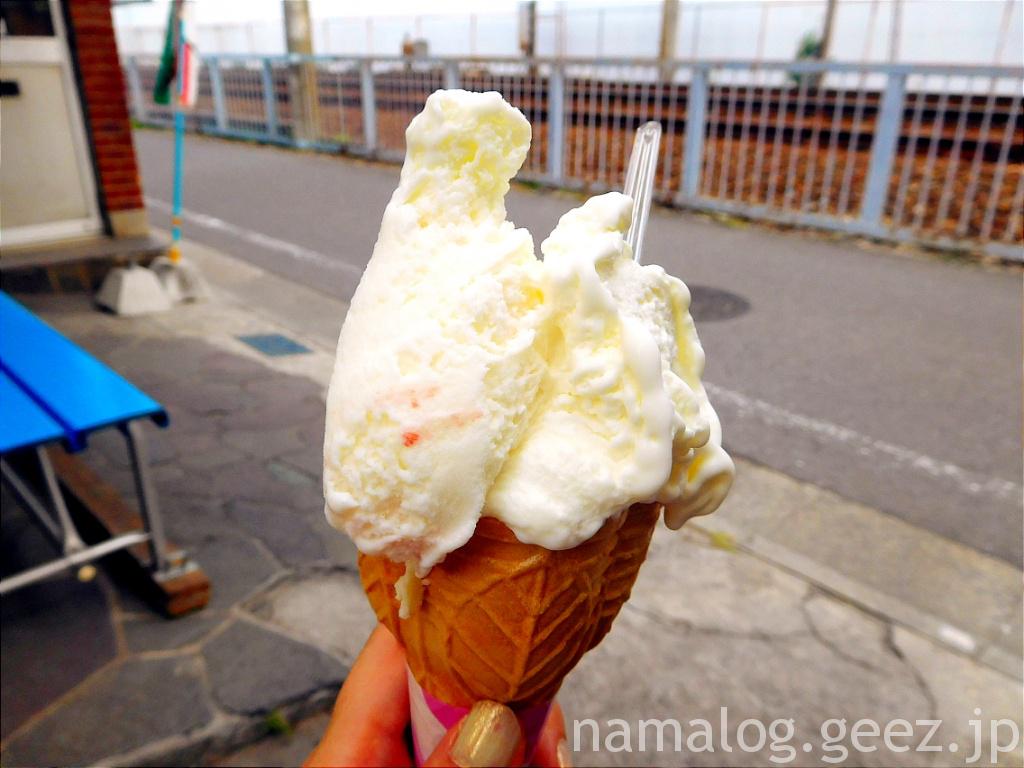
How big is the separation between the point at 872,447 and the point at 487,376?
3.40 metres

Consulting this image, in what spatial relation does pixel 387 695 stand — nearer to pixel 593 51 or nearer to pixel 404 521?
pixel 404 521

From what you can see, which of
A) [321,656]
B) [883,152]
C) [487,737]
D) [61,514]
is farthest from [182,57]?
[883,152]

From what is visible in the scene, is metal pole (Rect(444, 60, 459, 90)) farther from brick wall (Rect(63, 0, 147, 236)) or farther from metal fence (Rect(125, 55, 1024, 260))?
brick wall (Rect(63, 0, 147, 236))

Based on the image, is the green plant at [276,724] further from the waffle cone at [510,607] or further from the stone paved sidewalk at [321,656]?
the waffle cone at [510,607]

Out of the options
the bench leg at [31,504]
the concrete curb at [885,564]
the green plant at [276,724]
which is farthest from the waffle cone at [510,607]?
the bench leg at [31,504]

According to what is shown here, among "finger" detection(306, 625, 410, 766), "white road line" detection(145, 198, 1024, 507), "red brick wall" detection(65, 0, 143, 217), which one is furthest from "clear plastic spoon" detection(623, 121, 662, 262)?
"red brick wall" detection(65, 0, 143, 217)

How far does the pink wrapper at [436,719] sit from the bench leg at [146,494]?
1532mm

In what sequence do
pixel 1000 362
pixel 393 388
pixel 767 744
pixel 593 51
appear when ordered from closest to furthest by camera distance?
1. pixel 393 388
2. pixel 767 744
3. pixel 1000 362
4. pixel 593 51

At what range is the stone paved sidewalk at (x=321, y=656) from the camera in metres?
2.33

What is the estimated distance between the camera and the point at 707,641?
8.96 ft

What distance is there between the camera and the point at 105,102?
5.38 metres

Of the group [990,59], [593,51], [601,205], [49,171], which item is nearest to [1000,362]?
[601,205]

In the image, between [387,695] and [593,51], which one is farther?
[593,51]

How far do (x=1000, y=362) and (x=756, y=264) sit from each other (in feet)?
8.02
